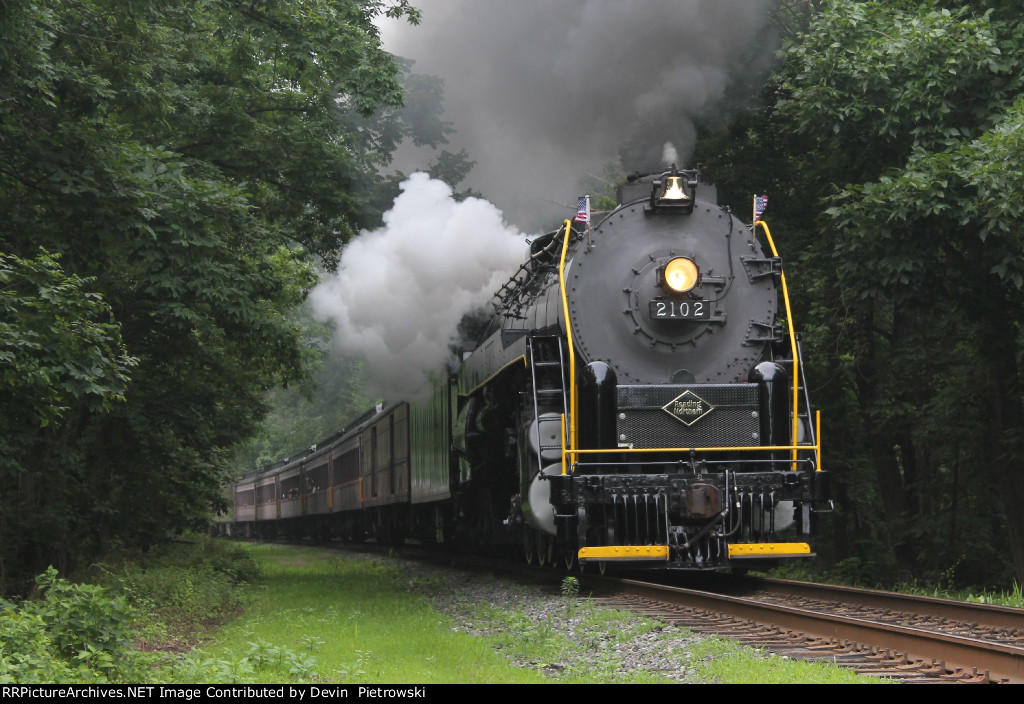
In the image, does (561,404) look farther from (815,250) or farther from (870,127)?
(815,250)

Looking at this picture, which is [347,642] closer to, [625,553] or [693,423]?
[625,553]

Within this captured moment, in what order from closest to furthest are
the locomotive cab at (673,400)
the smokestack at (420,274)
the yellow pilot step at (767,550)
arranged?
the yellow pilot step at (767,550) < the locomotive cab at (673,400) < the smokestack at (420,274)

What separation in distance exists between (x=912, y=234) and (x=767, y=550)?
4.44 meters

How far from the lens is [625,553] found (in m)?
9.73

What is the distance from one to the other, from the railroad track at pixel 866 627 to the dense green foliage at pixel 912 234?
4.10 meters

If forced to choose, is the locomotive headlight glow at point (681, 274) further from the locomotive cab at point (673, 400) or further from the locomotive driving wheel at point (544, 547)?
the locomotive driving wheel at point (544, 547)

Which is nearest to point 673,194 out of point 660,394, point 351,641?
point 660,394

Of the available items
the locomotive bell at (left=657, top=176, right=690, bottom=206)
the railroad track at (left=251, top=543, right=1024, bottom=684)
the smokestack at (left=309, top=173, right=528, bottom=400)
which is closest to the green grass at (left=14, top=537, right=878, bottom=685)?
the railroad track at (left=251, top=543, right=1024, bottom=684)

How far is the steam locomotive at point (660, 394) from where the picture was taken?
32.7 feet

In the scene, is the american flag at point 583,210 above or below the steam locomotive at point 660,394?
above

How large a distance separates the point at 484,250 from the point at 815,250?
4881 mm

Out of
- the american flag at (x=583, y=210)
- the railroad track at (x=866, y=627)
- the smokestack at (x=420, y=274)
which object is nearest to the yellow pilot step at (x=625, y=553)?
the railroad track at (x=866, y=627)

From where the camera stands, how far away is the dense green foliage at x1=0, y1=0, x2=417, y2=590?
9945 millimetres

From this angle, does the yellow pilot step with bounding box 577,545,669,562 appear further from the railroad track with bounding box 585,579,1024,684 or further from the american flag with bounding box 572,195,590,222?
the american flag with bounding box 572,195,590,222
